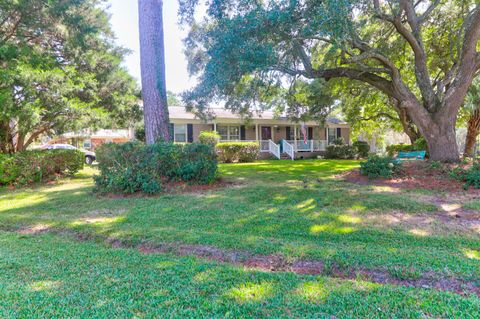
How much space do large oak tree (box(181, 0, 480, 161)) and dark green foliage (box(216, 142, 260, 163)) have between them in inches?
225

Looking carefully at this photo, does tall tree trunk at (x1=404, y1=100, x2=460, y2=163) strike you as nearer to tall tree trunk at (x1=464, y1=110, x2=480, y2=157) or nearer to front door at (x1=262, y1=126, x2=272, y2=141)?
tall tree trunk at (x1=464, y1=110, x2=480, y2=157)

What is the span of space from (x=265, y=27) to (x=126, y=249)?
5.81 m

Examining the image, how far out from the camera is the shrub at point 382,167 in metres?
8.70

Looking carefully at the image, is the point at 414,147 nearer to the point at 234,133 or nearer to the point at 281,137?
the point at 281,137

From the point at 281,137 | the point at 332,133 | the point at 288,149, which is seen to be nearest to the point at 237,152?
the point at 288,149

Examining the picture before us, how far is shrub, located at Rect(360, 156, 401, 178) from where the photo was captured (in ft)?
28.6

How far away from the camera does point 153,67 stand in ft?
29.1

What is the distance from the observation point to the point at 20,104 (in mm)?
8859

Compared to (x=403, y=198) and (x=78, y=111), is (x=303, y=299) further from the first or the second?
(x=78, y=111)

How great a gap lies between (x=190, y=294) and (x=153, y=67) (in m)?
7.98

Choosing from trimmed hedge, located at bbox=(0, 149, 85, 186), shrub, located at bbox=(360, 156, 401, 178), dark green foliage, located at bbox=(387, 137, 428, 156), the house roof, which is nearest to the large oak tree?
shrub, located at bbox=(360, 156, 401, 178)

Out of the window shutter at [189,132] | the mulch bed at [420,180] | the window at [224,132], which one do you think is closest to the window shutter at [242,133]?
the window at [224,132]

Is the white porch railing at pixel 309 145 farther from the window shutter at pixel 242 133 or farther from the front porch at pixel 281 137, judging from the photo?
the window shutter at pixel 242 133

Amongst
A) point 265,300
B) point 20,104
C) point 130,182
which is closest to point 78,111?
point 20,104
